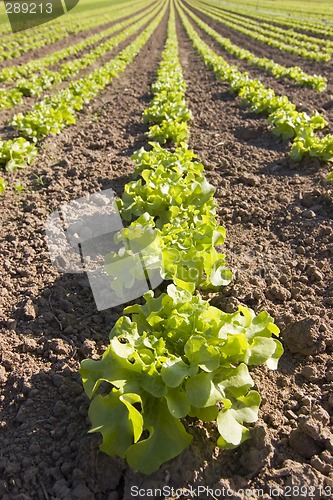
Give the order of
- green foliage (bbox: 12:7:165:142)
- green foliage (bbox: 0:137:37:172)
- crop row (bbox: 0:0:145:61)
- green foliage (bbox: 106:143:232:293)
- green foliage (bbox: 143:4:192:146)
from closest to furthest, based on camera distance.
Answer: green foliage (bbox: 106:143:232:293)
green foliage (bbox: 0:137:37:172)
green foliage (bbox: 143:4:192:146)
green foliage (bbox: 12:7:165:142)
crop row (bbox: 0:0:145:61)

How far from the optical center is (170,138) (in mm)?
7883

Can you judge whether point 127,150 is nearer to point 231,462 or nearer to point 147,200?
point 147,200

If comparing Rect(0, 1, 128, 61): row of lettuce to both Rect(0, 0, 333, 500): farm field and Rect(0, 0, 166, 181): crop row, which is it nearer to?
Rect(0, 0, 166, 181): crop row

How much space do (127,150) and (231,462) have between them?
5968 millimetres

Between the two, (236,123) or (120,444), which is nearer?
(120,444)

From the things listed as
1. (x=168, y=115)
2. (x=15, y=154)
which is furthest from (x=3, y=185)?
Result: (x=168, y=115)

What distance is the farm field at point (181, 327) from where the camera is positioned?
2553mm

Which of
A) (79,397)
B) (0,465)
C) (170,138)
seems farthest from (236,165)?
(0,465)

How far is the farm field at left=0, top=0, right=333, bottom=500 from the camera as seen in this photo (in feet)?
8.38

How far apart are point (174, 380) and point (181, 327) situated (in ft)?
1.45

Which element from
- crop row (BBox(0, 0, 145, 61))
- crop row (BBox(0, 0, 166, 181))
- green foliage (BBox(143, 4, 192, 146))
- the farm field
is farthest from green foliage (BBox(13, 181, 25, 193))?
crop row (BBox(0, 0, 145, 61))

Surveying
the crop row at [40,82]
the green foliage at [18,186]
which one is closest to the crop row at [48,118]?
the green foliage at [18,186]

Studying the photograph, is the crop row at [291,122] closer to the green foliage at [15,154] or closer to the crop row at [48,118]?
the crop row at [48,118]

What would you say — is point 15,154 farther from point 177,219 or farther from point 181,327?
point 181,327
